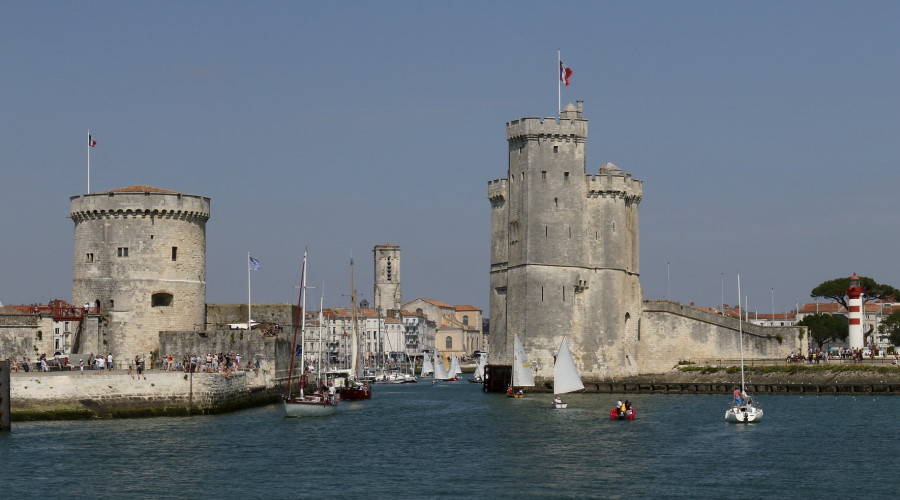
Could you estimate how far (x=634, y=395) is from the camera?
87062 mm

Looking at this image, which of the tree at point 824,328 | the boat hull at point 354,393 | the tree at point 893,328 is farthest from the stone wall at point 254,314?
the tree at point 893,328

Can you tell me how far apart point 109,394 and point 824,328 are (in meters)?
97.0

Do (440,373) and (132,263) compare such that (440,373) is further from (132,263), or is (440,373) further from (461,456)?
(461,456)

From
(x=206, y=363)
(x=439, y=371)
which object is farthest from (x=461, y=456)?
(x=439, y=371)

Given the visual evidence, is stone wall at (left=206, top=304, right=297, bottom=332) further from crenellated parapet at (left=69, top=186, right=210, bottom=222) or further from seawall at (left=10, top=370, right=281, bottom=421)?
seawall at (left=10, top=370, right=281, bottom=421)

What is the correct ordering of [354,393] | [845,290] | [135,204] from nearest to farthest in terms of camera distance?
[135,204] < [354,393] < [845,290]

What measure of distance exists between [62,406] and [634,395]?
40.6 m

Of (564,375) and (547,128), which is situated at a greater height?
(547,128)

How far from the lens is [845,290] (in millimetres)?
139375

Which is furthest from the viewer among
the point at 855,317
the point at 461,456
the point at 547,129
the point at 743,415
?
the point at 855,317

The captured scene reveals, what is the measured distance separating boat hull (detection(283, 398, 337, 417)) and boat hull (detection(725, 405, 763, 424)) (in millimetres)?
19431

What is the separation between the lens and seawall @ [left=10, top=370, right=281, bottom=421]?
188ft

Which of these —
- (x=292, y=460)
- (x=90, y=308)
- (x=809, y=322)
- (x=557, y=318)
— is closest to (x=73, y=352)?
(x=90, y=308)

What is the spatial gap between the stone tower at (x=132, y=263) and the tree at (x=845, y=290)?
289ft
